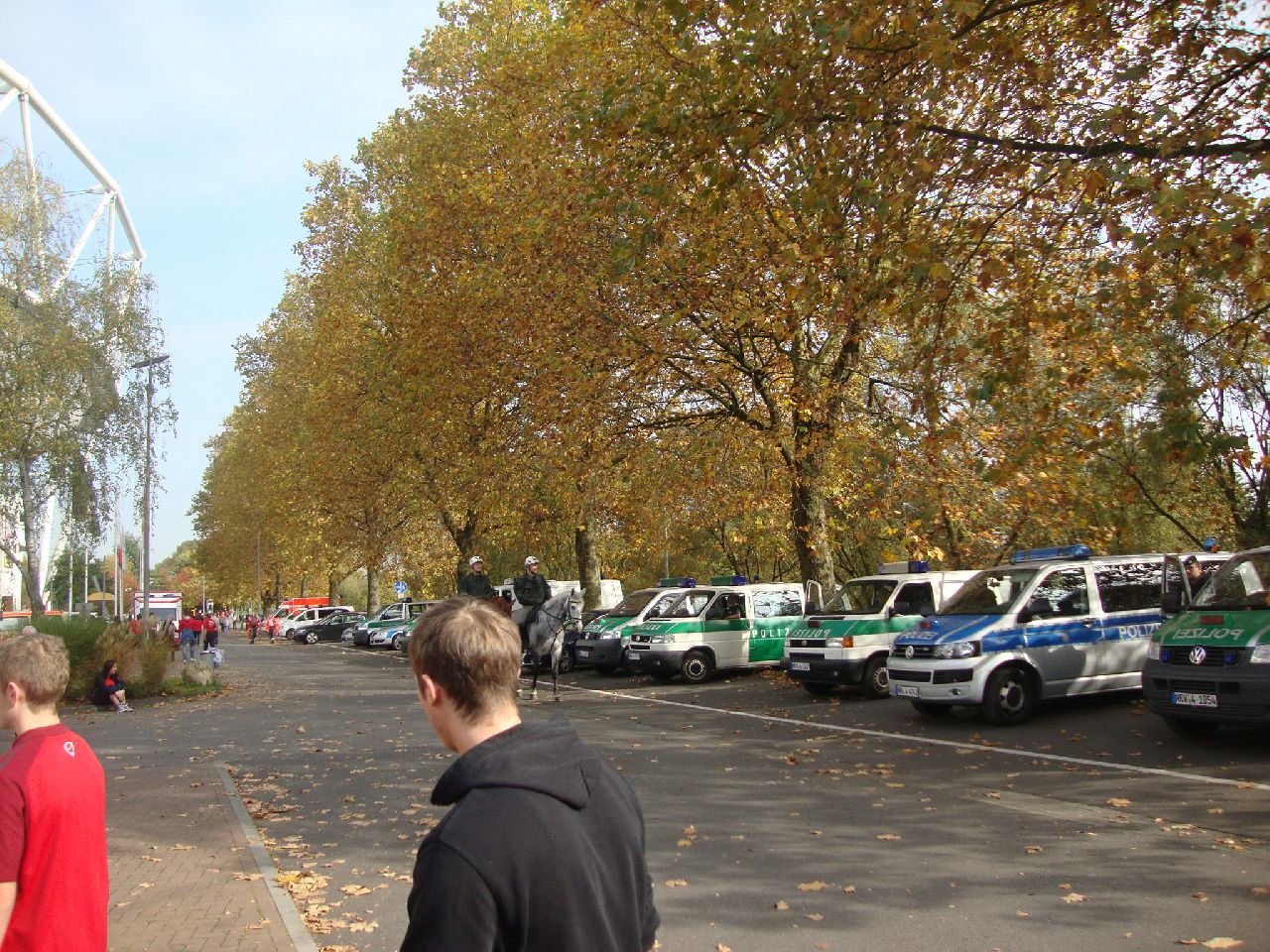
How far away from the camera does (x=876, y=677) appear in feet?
56.1

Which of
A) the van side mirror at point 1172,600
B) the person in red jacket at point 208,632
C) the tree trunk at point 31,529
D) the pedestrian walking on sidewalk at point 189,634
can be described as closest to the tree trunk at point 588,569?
the person in red jacket at point 208,632

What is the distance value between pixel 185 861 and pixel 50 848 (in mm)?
4808

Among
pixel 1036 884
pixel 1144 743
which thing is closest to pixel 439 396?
pixel 1144 743

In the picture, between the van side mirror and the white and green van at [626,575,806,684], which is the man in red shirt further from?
the white and green van at [626,575,806,684]

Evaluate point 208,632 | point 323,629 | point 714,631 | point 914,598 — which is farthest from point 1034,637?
point 323,629

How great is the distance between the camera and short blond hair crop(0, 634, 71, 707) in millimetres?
3449

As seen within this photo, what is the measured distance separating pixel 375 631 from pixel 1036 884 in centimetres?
4128

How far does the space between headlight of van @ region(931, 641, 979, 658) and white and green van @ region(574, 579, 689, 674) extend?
31.2 ft

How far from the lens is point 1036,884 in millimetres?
6559

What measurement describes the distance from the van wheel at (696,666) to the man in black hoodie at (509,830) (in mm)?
19030

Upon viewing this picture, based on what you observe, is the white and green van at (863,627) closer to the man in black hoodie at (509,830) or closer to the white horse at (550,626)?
the white horse at (550,626)

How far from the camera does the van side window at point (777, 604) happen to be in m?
22.1

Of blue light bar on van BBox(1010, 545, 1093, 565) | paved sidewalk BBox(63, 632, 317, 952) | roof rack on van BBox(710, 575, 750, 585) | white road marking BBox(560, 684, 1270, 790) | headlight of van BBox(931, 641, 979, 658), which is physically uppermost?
blue light bar on van BBox(1010, 545, 1093, 565)

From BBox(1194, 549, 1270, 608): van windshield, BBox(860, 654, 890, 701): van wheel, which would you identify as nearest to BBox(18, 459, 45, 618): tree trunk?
BBox(860, 654, 890, 701): van wheel
